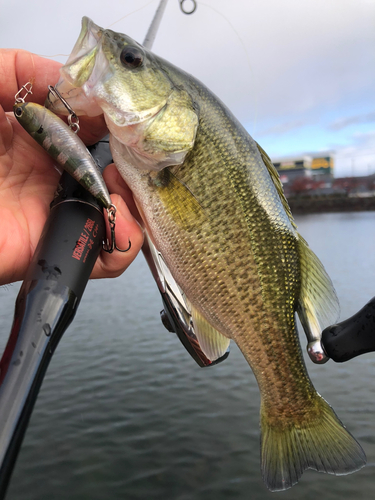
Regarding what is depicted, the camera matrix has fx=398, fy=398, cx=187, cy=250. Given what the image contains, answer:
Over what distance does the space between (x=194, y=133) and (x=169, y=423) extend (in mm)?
9390

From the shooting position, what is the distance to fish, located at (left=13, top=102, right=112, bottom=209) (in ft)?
5.02

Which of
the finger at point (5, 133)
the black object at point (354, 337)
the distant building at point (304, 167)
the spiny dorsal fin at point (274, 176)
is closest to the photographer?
the black object at point (354, 337)

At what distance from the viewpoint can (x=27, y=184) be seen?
207 cm

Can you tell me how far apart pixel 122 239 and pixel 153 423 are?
9.06m

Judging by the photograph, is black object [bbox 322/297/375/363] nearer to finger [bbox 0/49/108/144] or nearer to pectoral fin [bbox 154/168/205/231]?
pectoral fin [bbox 154/168/205/231]

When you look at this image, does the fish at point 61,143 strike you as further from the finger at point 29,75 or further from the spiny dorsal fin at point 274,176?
the spiny dorsal fin at point 274,176

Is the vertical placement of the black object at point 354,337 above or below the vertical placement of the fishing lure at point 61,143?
below

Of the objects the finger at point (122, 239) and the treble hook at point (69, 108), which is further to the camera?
the finger at point (122, 239)

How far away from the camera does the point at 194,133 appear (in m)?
1.74

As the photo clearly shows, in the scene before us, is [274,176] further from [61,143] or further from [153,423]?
[153,423]

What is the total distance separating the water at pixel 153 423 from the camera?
7781mm

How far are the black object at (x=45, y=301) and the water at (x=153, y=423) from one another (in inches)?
296

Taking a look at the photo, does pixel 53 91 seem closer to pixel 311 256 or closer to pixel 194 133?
pixel 194 133

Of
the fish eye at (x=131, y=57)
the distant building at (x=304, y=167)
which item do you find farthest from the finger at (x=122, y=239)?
the distant building at (x=304, y=167)
